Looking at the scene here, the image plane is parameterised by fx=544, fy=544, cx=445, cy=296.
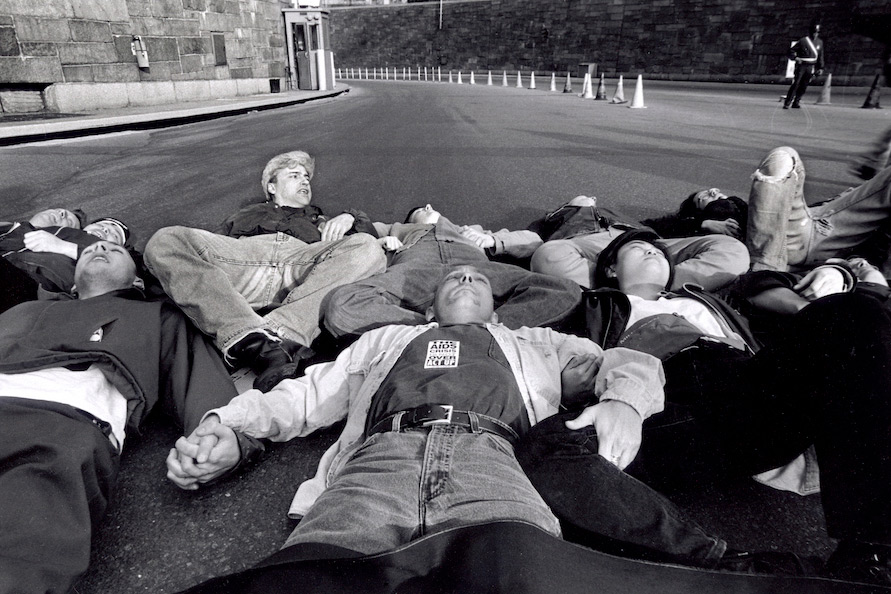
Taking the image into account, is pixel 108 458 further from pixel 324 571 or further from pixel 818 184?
pixel 818 184

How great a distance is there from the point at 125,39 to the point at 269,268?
42.8 ft

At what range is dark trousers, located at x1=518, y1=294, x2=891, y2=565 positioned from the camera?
1.27 meters

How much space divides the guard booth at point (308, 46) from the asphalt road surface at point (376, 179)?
889 centimetres

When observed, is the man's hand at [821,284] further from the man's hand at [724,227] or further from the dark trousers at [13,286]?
the dark trousers at [13,286]

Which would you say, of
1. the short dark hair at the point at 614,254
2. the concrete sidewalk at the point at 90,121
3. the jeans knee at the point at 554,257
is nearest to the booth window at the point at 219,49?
the concrete sidewalk at the point at 90,121

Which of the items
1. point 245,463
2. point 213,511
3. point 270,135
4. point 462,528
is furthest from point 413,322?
point 270,135

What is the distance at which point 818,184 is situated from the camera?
5309mm

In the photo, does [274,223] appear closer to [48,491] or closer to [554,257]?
[554,257]

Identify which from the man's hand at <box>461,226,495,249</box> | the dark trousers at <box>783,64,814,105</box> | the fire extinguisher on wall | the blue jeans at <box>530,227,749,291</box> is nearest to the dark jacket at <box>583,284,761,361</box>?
the blue jeans at <box>530,227,749,291</box>

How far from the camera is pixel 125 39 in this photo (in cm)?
1265

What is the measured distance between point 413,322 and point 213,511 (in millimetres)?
1172

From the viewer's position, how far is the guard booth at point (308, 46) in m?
19.9

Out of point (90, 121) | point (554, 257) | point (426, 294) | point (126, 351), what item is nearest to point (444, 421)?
point (126, 351)

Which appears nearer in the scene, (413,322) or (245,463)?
(245,463)
